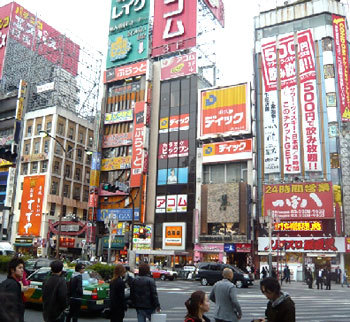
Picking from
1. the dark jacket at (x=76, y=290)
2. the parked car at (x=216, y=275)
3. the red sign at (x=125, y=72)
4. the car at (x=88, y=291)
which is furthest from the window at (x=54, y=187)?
the dark jacket at (x=76, y=290)

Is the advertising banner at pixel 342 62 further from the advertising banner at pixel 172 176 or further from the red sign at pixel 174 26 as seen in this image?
the advertising banner at pixel 172 176

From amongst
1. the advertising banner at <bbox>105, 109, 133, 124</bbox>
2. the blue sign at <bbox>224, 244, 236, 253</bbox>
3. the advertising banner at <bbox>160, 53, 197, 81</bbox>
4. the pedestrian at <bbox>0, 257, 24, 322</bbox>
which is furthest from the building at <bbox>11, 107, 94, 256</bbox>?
the pedestrian at <bbox>0, 257, 24, 322</bbox>

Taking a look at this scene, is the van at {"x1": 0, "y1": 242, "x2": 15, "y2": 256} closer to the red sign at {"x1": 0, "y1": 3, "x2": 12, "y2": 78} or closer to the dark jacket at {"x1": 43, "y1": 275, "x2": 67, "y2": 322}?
the dark jacket at {"x1": 43, "y1": 275, "x2": 67, "y2": 322}

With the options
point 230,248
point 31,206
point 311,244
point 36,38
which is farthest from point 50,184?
point 311,244

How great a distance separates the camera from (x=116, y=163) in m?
63.7

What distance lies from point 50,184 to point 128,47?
24.9 meters

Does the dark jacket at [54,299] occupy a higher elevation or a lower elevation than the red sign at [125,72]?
lower

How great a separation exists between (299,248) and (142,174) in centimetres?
2322

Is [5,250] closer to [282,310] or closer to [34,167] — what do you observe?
[34,167]

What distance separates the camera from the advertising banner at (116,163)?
206ft

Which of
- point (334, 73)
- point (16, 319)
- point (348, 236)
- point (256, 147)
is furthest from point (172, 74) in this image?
point (16, 319)

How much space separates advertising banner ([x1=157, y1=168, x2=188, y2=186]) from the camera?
57.9 meters

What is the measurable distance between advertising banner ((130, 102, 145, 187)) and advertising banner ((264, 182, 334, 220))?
18518 mm

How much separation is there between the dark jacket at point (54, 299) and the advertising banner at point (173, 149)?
51032 mm
